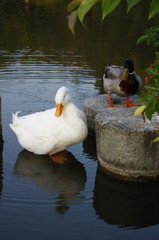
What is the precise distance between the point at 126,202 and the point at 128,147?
0.54m

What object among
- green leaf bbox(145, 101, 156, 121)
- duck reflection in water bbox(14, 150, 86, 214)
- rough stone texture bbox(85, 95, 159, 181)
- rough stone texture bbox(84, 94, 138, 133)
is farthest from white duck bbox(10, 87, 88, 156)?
green leaf bbox(145, 101, 156, 121)

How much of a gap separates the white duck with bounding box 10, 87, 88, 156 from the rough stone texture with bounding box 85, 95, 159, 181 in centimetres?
33

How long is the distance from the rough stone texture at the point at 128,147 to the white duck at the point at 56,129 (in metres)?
0.33

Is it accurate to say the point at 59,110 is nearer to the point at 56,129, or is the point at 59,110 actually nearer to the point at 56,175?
the point at 56,129

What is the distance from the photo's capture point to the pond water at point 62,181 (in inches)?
140

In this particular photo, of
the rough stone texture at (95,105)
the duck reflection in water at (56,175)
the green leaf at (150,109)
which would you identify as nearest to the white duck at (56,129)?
the duck reflection in water at (56,175)

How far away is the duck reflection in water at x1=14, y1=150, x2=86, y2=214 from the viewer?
4031 millimetres

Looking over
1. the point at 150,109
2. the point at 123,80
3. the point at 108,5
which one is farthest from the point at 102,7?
the point at 123,80

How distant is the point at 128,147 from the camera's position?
409cm

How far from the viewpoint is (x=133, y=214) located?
3.78 m

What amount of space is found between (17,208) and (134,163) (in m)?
1.23

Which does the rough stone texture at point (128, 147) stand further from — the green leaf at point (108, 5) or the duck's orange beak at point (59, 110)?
the green leaf at point (108, 5)

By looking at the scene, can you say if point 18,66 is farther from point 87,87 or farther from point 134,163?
point 134,163

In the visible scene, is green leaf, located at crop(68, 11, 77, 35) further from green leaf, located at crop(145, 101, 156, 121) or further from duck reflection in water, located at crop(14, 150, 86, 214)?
duck reflection in water, located at crop(14, 150, 86, 214)
